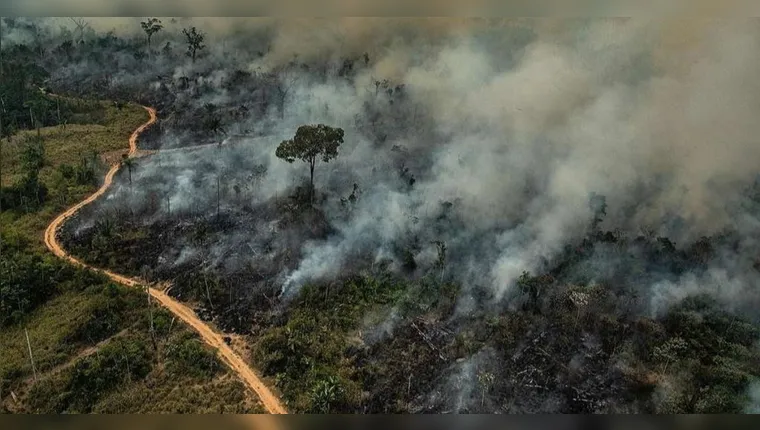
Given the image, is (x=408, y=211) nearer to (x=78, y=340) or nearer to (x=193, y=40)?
(x=193, y=40)

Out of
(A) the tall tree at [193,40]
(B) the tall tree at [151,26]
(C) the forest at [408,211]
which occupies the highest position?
(B) the tall tree at [151,26]

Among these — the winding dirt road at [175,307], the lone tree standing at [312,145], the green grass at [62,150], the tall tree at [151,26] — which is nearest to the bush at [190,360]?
the winding dirt road at [175,307]

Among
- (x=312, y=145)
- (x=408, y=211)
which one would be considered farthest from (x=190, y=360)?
(x=408, y=211)

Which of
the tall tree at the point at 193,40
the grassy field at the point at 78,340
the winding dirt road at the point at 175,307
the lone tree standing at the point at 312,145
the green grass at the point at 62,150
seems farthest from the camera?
the lone tree standing at the point at 312,145

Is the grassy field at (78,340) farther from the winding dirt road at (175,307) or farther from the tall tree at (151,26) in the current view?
the tall tree at (151,26)

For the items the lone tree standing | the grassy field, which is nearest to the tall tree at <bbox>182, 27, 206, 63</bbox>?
the lone tree standing

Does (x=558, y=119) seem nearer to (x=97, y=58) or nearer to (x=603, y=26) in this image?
(x=603, y=26)

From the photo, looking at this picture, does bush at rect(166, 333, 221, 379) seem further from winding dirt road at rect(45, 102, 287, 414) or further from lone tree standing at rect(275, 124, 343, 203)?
lone tree standing at rect(275, 124, 343, 203)
